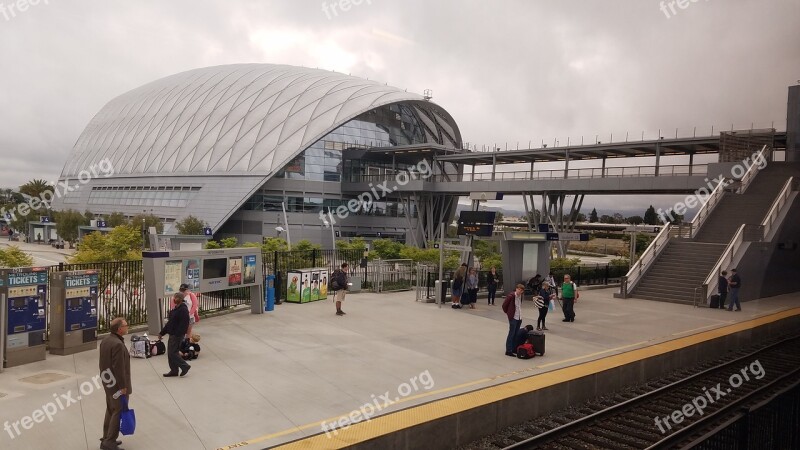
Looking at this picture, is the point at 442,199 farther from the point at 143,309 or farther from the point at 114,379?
the point at 114,379

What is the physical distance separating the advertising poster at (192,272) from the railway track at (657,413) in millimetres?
9556

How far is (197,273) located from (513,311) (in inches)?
337

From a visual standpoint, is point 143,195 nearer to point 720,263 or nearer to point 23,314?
point 23,314

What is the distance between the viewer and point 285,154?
51625mm

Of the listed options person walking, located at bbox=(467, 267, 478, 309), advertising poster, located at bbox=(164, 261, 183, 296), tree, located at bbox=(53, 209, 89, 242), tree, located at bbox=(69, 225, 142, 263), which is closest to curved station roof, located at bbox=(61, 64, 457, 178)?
tree, located at bbox=(53, 209, 89, 242)

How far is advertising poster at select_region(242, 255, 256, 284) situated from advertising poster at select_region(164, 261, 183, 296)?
2.60 m

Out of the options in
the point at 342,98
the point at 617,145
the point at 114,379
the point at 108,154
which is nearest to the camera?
the point at 114,379

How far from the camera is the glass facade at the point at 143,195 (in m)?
55.9

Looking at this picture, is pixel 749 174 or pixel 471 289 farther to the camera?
pixel 749 174

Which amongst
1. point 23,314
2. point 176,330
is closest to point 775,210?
point 176,330

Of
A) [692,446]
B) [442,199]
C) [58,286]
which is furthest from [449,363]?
[442,199]

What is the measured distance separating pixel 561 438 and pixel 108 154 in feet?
264

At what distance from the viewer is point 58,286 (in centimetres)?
1145

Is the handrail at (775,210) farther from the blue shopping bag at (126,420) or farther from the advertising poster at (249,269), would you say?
the blue shopping bag at (126,420)
